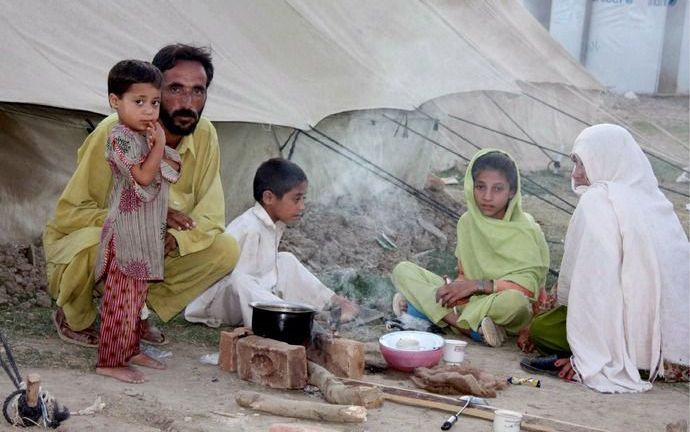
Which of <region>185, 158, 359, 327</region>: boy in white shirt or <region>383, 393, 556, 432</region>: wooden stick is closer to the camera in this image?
<region>383, 393, 556, 432</region>: wooden stick

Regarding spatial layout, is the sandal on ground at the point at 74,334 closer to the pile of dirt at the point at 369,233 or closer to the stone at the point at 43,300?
the stone at the point at 43,300

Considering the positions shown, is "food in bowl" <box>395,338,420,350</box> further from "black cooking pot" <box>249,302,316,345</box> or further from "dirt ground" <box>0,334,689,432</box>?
"black cooking pot" <box>249,302,316,345</box>

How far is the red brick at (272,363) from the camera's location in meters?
3.60

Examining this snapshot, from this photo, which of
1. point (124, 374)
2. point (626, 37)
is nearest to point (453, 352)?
point (124, 374)

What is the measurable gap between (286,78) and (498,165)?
1.54 meters

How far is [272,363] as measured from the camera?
3.64 metres

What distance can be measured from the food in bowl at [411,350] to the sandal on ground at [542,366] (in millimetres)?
421

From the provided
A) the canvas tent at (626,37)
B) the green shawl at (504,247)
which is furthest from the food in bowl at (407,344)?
the canvas tent at (626,37)

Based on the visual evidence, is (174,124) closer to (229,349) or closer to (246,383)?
(229,349)

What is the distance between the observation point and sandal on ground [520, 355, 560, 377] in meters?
4.14

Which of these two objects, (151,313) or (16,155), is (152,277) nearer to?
(151,313)

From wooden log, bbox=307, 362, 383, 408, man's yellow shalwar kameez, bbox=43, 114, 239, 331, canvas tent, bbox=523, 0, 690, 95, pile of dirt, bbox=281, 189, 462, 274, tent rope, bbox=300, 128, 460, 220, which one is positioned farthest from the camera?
canvas tent, bbox=523, 0, 690, 95

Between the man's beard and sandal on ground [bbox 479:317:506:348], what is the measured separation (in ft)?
5.31

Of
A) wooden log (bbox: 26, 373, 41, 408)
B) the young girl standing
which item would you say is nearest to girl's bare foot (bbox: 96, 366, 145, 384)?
the young girl standing
